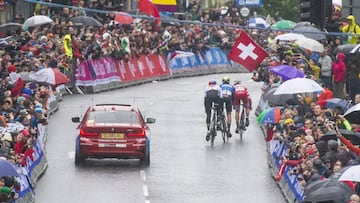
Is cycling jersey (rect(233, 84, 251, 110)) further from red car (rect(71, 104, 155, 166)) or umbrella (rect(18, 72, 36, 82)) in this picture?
red car (rect(71, 104, 155, 166))

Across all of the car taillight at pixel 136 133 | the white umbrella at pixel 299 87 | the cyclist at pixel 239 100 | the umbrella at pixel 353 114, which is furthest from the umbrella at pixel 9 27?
the umbrella at pixel 353 114

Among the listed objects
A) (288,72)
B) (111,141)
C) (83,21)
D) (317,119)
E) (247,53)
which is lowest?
(111,141)

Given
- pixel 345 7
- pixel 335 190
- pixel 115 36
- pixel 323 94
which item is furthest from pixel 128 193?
pixel 115 36

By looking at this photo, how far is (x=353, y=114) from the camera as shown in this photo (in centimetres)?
2647

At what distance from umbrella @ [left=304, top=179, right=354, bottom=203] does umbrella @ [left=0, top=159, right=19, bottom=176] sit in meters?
4.93

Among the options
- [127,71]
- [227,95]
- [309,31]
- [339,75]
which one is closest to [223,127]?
[227,95]

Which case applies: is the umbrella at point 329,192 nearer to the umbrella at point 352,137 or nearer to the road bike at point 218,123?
the umbrella at point 352,137

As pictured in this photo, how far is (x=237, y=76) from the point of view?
61.7 metres

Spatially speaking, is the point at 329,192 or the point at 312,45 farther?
the point at 312,45

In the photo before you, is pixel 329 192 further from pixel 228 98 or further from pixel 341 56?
pixel 228 98

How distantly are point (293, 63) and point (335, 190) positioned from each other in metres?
18.6

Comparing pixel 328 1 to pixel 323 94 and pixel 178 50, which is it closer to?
pixel 323 94

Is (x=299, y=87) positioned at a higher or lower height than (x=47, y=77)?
higher

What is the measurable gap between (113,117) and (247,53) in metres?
6.56
